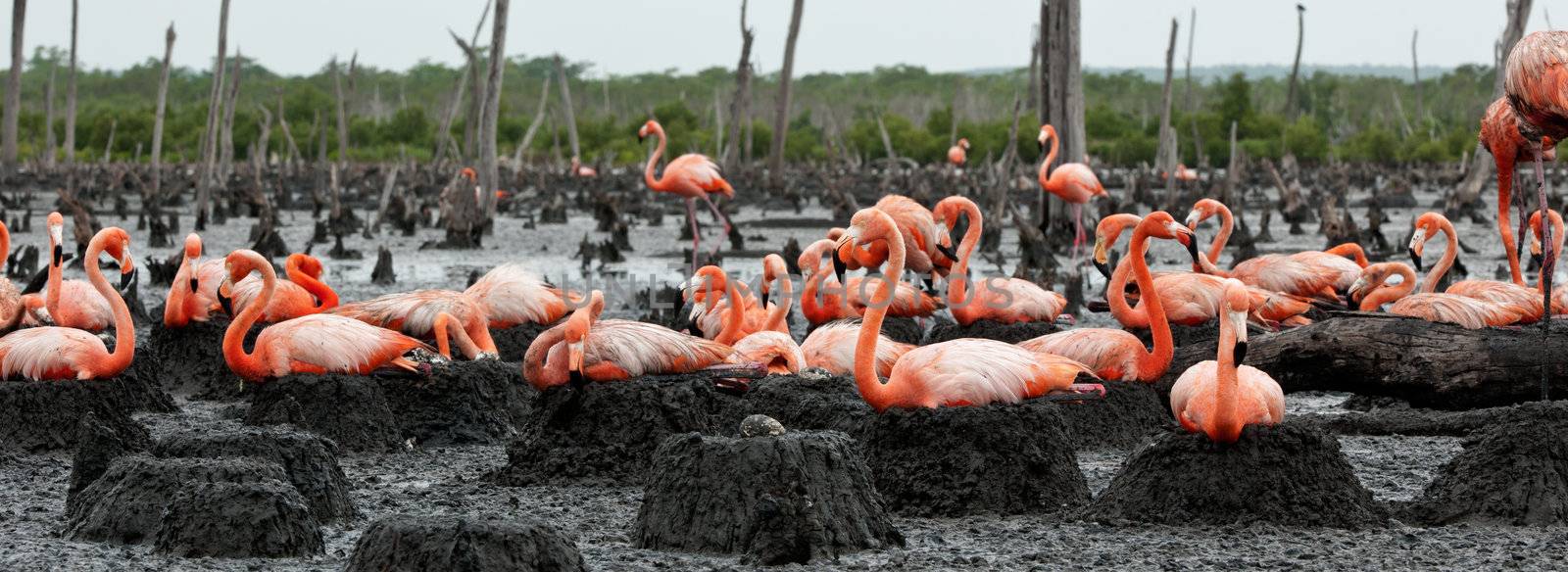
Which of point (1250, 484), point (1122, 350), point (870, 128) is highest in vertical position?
point (870, 128)

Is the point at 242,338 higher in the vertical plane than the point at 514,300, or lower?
lower

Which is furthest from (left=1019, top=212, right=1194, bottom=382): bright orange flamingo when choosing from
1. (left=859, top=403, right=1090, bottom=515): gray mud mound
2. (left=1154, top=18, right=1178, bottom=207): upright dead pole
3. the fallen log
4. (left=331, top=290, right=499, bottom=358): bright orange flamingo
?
(left=1154, top=18, right=1178, bottom=207): upright dead pole

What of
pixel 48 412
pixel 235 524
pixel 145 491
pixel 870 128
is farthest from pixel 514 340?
pixel 870 128

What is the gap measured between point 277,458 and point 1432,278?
6.31 m

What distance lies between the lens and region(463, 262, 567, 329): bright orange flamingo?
29.8 ft

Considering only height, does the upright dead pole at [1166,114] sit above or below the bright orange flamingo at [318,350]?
above

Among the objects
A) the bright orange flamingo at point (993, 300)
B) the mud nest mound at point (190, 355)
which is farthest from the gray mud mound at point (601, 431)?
the bright orange flamingo at point (993, 300)

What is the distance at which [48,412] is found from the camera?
6.93 metres

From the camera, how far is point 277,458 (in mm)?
5707

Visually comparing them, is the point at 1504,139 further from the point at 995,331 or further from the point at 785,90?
the point at 785,90

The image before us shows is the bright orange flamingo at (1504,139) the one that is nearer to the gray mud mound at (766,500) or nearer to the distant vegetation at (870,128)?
the gray mud mound at (766,500)

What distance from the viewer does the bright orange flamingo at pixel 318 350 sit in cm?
727

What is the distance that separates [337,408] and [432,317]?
102 centimetres

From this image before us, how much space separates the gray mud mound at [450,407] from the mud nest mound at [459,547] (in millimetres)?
2776
